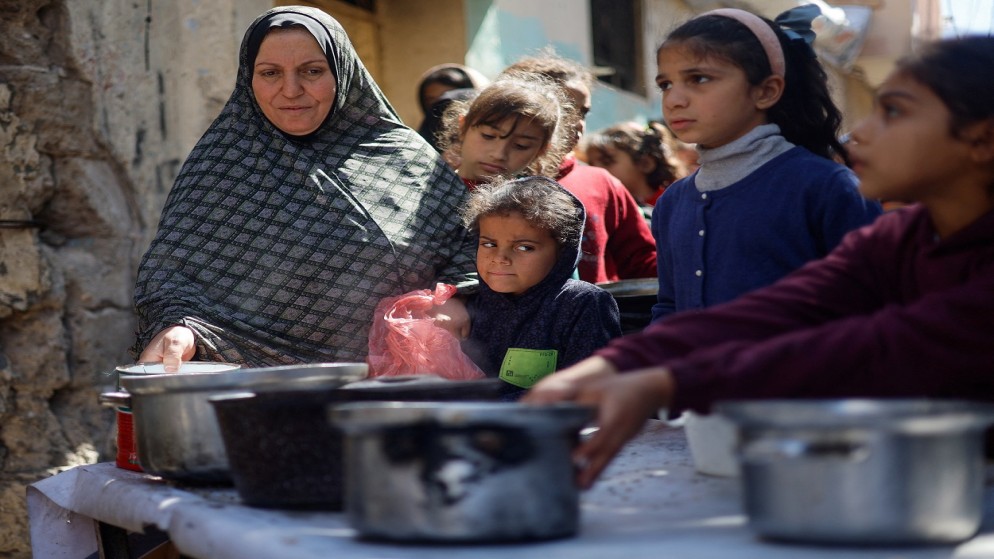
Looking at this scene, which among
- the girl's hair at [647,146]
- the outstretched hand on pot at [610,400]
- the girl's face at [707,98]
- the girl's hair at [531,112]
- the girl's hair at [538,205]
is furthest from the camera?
the girl's hair at [647,146]

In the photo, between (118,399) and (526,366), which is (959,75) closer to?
(526,366)

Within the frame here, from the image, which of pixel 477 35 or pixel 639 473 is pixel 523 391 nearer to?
pixel 639 473

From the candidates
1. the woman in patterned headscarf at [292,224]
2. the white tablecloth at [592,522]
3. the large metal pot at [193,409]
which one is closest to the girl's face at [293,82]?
the woman in patterned headscarf at [292,224]

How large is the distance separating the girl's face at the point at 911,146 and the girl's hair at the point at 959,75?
0.01 meters

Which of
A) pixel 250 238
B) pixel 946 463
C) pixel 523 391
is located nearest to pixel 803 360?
pixel 946 463

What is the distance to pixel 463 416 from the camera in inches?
53.4

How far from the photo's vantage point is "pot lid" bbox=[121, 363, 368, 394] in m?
1.96

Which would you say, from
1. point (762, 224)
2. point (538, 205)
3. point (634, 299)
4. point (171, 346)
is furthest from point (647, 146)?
point (171, 346)

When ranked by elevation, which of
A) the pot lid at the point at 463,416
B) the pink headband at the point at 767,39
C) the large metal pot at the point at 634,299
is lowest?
the large metal pot at the point at 634,299

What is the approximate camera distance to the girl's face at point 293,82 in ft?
10.8

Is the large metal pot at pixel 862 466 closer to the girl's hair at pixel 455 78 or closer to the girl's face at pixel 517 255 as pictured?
the girl's face at pixel 517 255

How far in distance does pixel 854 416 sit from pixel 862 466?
6 centimetres

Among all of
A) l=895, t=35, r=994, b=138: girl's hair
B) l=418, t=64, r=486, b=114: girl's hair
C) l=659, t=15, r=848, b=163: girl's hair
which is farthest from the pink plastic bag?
l=418, t=64, r=486, b=114: girl's hair

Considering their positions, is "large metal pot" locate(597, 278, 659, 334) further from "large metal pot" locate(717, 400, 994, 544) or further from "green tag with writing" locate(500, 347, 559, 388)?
"large metal pot" locate(717, 400, 994, 544)
